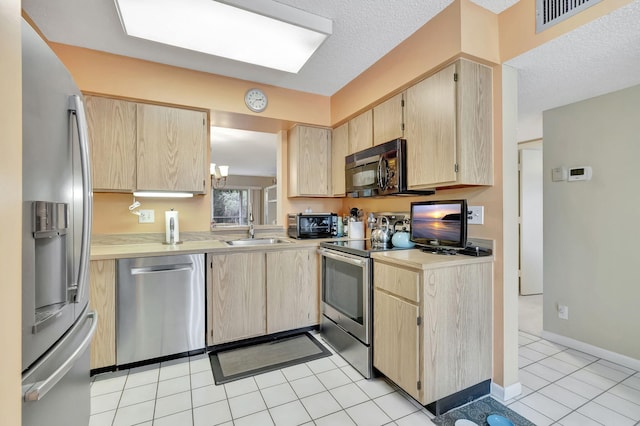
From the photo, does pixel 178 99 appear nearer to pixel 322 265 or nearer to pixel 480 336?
pixel 322 265

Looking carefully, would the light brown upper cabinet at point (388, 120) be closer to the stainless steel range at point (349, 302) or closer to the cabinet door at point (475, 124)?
the cabinet door at point (475, 124)

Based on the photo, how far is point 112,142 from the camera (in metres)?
2.29

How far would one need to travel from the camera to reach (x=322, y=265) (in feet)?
8.88

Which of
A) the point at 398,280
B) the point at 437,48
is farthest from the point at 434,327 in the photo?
the point at 437,48

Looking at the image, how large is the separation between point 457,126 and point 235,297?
2114mm

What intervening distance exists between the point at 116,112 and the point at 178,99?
48 centimetres

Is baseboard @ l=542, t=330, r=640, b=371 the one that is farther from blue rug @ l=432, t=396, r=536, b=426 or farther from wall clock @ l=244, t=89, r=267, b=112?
wall clock @ l=244, t=89, r=267, b=112

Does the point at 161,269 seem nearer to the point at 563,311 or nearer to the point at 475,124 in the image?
the point at 475,124

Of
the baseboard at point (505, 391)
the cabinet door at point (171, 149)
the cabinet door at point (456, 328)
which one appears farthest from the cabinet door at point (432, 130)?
the cabinet door at point (171, 149)

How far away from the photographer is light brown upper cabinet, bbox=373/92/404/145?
223 cm

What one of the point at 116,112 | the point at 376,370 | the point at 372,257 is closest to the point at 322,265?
the point at 372,257

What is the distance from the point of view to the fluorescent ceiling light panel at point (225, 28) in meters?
1.63

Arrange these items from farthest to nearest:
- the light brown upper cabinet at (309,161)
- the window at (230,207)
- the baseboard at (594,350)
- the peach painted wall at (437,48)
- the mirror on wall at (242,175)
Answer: the window at (230,207)
the mirror on wall at (242,175)
the light brown upper cabinet at (309,161)
the baseboard at (594,350)
the peach painted wall at (437,48)
